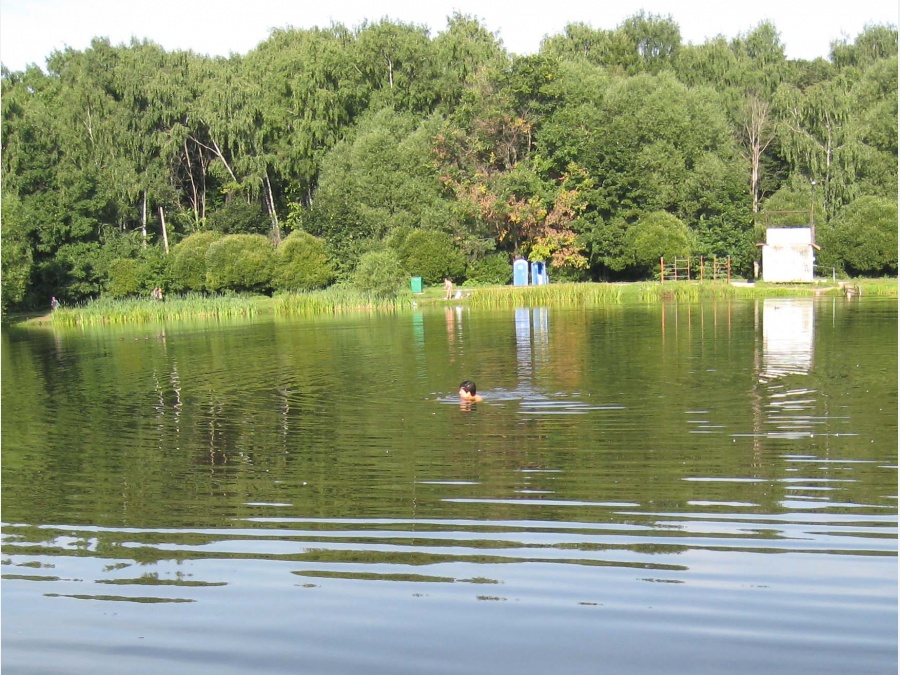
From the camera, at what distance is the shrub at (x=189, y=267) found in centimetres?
5875

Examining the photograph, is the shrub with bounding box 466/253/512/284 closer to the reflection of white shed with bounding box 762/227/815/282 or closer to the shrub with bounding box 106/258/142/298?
the reflection of white shed with bounding box 762/227/815/282

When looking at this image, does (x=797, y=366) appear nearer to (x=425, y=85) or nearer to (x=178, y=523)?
(x=178, y=523)

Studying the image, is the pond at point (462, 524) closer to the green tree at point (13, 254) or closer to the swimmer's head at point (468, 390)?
the swimmer's head at point (468, 390)

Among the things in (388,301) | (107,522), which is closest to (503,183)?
(388,301)

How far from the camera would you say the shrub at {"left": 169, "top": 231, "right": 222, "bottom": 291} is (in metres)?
58.8

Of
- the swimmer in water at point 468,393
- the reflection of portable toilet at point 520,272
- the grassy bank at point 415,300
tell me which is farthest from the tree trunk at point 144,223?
the swimmer in water at point 468,393

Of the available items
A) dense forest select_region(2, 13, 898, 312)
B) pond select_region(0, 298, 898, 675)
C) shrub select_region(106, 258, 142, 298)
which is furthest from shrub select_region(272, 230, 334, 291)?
pond select_region(0, 298, 898, 675)

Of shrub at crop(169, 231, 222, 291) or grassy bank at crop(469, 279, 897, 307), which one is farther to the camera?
shrub at crop(169, 231, 222, 291)

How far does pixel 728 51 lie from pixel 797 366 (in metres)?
56.3

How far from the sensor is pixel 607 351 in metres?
25.1

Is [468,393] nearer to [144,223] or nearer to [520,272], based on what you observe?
[520,272]

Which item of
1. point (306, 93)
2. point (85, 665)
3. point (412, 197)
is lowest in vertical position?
point (85, 665)

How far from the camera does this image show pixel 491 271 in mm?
60250

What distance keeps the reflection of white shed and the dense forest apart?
8.11 ft
